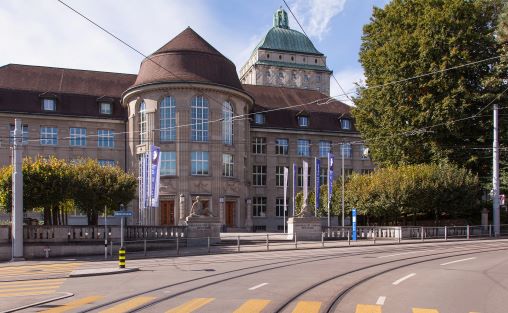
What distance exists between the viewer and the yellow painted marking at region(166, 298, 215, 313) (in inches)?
390

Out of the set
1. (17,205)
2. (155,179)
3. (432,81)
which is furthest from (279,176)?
(17,205)

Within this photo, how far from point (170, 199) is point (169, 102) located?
8295mm

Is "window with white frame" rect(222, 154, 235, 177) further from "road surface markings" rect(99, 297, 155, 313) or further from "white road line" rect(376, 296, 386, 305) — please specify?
"white road line" rect(376, 296, 386, 305)

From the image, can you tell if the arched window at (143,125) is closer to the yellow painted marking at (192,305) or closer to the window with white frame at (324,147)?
the window with white frame at (324,147)

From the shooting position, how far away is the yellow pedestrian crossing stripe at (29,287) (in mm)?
13555

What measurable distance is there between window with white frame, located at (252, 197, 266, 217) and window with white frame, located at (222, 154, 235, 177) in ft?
32.1

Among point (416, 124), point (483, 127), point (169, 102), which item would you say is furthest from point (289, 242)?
point (169, 102)

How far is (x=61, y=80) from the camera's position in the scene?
5634 centimetres

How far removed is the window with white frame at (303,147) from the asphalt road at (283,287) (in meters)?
40.5

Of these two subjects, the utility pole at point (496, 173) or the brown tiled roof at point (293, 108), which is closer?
the utility pole at point (496, 173)

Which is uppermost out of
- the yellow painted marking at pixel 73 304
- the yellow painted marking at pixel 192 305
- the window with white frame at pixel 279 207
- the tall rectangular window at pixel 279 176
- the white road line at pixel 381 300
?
the tall rectangular window at pixel 279 176

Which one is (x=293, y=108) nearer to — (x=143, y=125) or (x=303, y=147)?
(x=303, y=147)

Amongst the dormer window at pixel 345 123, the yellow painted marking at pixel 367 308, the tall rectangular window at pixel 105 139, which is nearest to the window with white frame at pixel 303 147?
the dormer window at pixel 345 123

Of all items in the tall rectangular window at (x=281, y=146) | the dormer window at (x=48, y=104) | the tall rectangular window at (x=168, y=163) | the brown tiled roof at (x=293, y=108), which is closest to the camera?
the tall rectangular window at (x=168, y=163)
